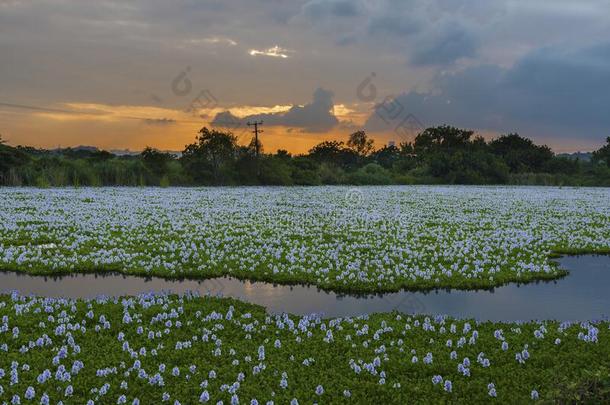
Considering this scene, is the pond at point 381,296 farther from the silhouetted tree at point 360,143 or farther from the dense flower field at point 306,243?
the silhouetted tree at point 360,143

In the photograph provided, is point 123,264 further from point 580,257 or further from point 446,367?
point 580,257

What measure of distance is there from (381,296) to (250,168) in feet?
194

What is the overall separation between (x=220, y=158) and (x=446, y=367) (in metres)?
64.5

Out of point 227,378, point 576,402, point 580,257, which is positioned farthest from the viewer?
point 580,257

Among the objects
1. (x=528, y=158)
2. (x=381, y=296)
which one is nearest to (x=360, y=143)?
(x=528, y=158)

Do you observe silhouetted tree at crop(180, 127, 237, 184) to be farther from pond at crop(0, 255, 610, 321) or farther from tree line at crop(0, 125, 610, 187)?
pond at crop(0, 255, 610, 321)

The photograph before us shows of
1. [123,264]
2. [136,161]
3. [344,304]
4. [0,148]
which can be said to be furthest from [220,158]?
[344,304]

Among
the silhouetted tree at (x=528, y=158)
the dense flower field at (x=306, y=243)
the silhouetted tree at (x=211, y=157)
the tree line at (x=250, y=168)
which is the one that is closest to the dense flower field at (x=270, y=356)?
the dense flower field at (x=306, y=243)

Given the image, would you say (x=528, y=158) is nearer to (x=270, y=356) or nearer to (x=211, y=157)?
(x=211, y=157)

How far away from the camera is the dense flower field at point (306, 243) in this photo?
14.2 metres

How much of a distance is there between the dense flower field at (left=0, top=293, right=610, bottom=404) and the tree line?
166 feet

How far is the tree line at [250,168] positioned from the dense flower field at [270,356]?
50545 mm

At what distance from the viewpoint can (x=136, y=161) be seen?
218 ft

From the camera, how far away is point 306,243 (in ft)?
60.7
